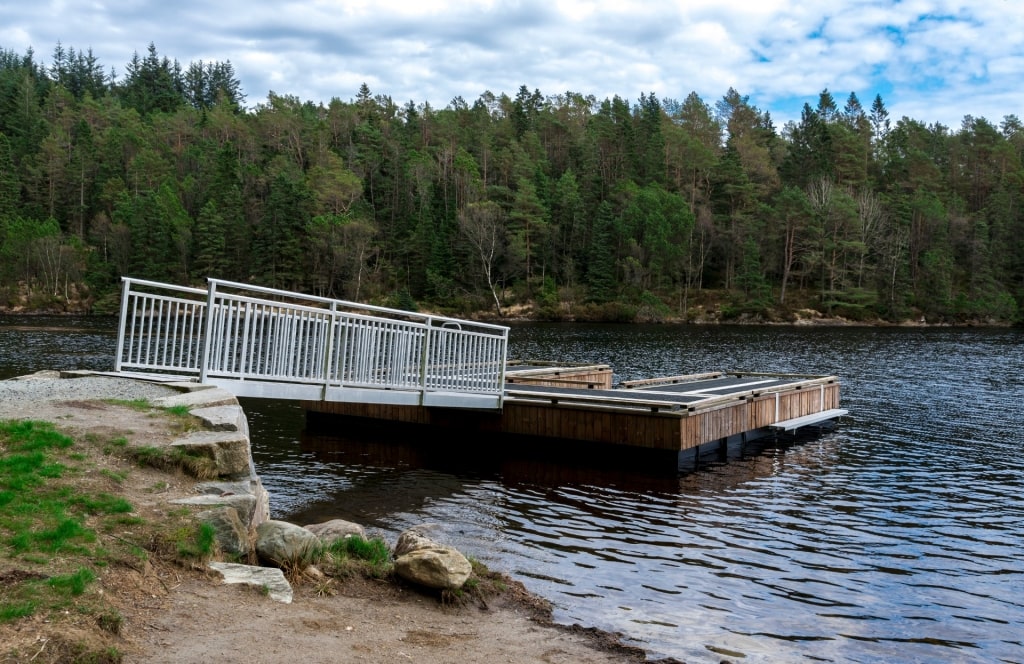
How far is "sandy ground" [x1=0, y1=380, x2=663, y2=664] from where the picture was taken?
14.6 ft

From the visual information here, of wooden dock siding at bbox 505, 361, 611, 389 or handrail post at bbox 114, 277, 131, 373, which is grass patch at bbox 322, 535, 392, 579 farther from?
wooden dock siding at bbox 505, 361, 611, 389

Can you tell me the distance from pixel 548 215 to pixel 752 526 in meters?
81.3

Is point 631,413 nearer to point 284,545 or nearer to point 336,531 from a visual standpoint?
point 336,531

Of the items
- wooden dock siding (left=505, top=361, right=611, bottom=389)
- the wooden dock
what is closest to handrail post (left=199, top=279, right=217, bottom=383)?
the wooden dock

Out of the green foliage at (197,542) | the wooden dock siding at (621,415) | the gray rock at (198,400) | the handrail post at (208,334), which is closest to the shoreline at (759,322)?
the wooden dock siding at (621,415)

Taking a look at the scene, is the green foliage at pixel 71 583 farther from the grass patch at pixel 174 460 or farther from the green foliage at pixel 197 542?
the grass patch at pixel 174 460

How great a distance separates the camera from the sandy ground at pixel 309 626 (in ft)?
14.6

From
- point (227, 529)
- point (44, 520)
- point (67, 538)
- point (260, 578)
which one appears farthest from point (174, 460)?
point (260, 578)

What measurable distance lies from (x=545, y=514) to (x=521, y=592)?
417cm

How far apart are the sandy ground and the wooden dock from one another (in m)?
7.90

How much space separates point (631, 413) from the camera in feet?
48.2

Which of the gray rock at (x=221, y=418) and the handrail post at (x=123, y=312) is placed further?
the handrail post at (x=123, y=312)

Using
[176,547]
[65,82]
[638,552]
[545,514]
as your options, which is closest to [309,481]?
[545,514]

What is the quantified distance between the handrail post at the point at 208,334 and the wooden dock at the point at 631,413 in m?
7.17
